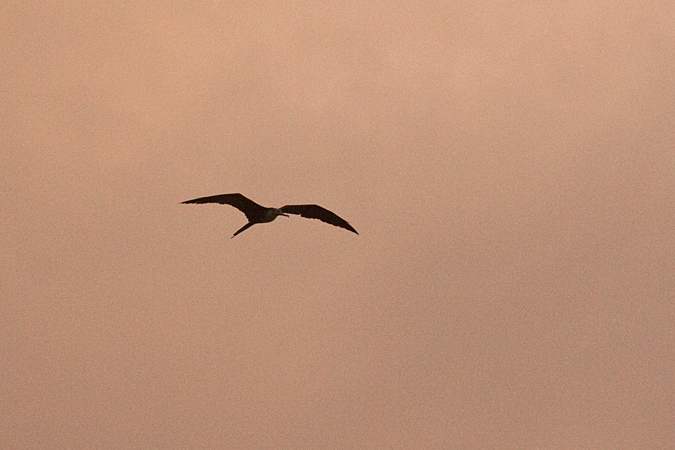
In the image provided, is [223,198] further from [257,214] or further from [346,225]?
[346,225]

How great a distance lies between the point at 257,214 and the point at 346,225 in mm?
3878

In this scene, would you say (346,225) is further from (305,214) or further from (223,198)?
(223,198)

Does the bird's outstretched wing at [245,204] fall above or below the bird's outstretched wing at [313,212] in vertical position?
below

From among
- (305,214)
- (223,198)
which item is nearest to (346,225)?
(305,214)

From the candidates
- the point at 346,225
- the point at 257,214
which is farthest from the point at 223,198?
the point at 346,225

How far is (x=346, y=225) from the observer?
45.8 meters

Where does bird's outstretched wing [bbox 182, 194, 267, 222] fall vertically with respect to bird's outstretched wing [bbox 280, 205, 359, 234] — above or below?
below

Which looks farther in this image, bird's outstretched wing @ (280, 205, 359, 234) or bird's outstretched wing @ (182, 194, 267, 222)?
bird's outstretched wing @ (280, 205, 359, 234)

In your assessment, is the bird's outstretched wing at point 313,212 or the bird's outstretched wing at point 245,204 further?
the bird's outstretched wing at point 313,212

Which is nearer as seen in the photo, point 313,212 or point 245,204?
point 245,204

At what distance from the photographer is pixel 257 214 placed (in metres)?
44.4

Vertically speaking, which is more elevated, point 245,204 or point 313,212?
point 313,212

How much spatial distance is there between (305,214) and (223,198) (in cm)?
371

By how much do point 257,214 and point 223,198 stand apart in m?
1.51
